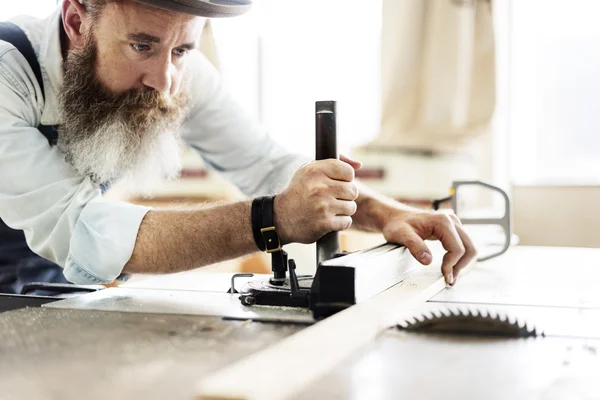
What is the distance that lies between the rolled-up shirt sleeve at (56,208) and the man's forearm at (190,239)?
3cm

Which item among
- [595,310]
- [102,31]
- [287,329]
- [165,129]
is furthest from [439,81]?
[287,329]

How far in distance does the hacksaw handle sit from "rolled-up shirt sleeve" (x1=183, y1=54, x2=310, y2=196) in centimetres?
79

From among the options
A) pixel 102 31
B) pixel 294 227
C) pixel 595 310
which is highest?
pixel 102 31

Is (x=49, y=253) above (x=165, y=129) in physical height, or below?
below

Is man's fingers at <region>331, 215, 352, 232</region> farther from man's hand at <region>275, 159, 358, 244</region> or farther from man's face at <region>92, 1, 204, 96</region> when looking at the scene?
man's face at <region>92, 1, 204, 96</region>

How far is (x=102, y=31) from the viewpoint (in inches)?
61.9

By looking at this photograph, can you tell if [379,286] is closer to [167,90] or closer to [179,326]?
[179,326]

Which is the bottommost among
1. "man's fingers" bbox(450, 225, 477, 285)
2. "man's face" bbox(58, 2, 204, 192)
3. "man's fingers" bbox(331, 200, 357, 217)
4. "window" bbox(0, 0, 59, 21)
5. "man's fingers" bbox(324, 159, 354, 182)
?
"man's fingers" bbox(450, 225, 477, 285)

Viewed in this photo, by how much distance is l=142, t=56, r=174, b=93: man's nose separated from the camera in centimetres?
157

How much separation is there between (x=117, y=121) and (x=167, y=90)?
15 centimetres

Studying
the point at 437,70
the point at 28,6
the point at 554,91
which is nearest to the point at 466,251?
the point at 437,70

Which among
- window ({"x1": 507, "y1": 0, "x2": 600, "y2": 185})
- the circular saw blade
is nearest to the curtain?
window ({"x1": 507, "y1": 0, "x2": 600, "y2": 185})

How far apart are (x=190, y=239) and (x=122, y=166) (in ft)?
1.73

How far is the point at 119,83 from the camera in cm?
162
